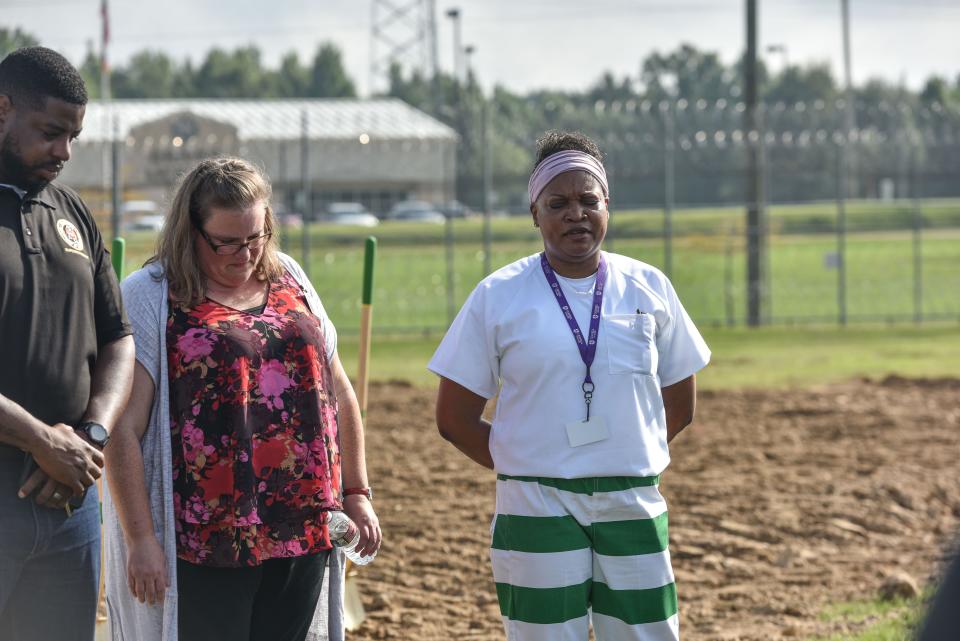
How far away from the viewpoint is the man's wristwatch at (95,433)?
11.0 feet

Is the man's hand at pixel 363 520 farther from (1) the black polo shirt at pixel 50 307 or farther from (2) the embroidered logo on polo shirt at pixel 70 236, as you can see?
(2) the embroidered logo on polo shirt at pixel 70 236

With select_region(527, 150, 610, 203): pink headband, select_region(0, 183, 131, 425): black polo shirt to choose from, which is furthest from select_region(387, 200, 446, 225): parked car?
select_region(0, 183, 131, 425): black polo shirt

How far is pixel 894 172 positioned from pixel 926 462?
13.7 metres

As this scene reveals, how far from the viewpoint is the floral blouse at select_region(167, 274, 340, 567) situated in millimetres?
3553

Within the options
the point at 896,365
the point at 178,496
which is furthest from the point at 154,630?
the point at 896,365

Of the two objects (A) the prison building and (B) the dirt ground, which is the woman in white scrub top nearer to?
(B) the dirt ground

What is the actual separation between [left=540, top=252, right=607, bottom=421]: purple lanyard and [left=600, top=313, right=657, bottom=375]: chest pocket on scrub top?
3 cm

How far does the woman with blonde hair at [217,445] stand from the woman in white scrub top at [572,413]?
50 cm

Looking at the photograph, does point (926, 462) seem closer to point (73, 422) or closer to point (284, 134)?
point (73, 422)

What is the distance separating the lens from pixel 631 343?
12.7ft

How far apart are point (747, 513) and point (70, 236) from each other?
5911mm

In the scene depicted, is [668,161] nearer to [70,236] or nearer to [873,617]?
[873,617]

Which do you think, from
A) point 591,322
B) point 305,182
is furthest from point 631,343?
point 305,182

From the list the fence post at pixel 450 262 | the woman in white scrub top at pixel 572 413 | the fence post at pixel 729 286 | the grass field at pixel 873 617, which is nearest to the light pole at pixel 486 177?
the fence post at pixel 450 262
